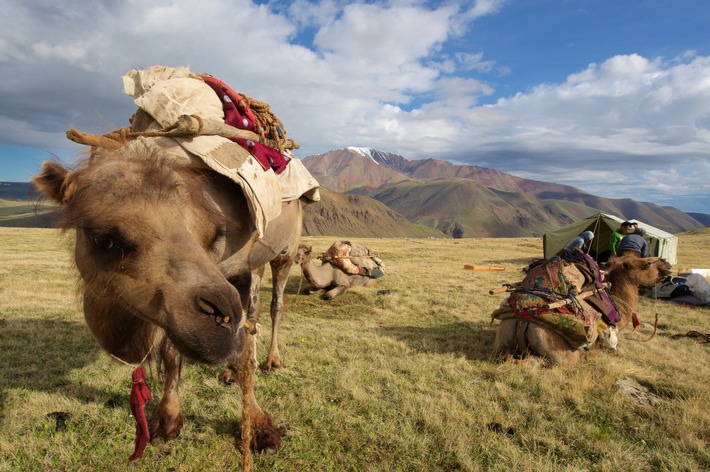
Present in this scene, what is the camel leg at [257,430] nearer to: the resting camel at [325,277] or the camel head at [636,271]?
the camel head at [636,271]

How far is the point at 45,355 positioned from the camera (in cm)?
575

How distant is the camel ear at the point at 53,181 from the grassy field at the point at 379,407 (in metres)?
0.37

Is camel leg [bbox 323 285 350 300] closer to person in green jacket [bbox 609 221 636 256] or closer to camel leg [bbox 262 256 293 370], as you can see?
camel leg [bbox 262 256 293 370]

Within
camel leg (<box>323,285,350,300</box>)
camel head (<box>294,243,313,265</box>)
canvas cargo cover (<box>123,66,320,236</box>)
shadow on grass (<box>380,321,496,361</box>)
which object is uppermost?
canvas cargo cover (<box>123,66,320,236</box>)

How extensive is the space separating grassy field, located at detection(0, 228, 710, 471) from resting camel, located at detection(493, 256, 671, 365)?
0.98 feet

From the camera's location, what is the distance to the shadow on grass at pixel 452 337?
7039mm

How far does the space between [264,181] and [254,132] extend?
955 mm

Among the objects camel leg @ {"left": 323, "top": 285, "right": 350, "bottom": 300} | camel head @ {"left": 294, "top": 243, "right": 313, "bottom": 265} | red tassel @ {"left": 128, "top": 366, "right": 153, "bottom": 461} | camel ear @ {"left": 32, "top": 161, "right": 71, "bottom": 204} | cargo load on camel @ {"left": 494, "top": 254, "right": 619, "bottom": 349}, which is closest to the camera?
camel ear @ {"left": 32, "top": 161, "right": 71, "bottom": 204}

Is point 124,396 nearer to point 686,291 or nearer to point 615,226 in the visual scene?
point 686,291

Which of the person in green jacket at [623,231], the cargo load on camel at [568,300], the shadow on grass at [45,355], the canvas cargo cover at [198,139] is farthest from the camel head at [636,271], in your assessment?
the shadow on grass at [45,355]

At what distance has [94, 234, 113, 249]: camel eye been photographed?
2135 mm

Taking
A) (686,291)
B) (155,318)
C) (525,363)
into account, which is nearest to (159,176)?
(155,318)

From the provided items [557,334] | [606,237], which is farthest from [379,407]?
[606,237]

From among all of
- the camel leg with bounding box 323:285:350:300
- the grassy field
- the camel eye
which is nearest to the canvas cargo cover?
the camel eye
